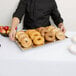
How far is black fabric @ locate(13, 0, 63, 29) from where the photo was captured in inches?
54.6

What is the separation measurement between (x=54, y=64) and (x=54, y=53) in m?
0.07

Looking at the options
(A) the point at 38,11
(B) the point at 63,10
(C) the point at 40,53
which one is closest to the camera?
(C) the point at 40,53

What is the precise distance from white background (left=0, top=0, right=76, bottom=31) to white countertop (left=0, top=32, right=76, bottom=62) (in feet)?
2.37

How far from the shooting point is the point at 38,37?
2.95 feet

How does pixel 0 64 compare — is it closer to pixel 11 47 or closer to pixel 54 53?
pixel 11 47

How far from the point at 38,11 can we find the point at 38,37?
0.58 m

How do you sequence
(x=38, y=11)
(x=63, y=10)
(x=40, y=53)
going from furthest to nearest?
(x=63, y=10)
(x=38, y=11)
(x=40, y=53)

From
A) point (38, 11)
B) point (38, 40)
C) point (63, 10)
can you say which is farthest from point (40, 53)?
point (63, 10)

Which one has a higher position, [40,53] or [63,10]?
[63,10]

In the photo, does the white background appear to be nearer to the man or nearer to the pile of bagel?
the man

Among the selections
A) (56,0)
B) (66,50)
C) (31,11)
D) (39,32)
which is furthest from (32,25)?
(66,50)

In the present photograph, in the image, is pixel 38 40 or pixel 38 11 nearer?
pixel 38 40

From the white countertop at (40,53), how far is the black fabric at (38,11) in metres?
0.52

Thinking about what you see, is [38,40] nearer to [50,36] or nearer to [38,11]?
[50,36]
